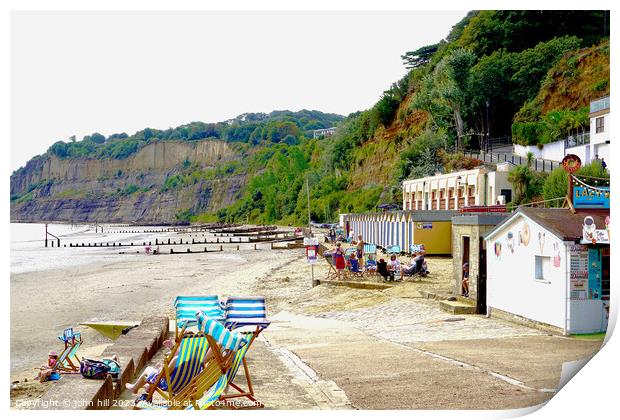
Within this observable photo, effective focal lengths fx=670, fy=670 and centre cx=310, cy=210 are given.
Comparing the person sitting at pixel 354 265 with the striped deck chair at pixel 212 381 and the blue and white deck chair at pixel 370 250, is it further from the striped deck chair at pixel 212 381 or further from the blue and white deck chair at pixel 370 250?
the striped deck chair at pixel 212 381

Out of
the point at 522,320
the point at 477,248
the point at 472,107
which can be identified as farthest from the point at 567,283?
the point at 472,107

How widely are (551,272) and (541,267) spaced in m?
0.40

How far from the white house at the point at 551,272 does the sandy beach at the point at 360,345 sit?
0.39 meters

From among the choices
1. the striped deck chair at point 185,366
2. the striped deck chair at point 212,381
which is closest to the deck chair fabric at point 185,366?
the striped deck chair at point 185,366

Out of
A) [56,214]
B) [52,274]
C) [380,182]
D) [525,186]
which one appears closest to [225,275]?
[52,274]

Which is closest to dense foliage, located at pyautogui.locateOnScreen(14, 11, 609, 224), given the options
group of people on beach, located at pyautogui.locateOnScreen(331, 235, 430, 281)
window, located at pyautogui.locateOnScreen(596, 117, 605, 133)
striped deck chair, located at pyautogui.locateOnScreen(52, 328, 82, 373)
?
window, located at pyautogui.locateOnScreen(596, 117, 605, 133)

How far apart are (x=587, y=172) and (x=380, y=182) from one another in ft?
142

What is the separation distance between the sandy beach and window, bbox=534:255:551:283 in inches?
33.1

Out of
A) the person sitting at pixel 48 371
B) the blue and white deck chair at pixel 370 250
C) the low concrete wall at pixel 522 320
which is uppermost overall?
the blue and white deck chair at pixel 370 250

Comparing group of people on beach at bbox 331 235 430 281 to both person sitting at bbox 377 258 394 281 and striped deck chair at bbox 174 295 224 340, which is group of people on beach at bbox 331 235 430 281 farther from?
striped deck chair at bbox 174 295 224 340

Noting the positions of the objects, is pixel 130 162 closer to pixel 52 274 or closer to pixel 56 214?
pixel 56 214

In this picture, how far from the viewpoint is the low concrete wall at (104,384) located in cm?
657

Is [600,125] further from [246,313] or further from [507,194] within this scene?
[246,313]

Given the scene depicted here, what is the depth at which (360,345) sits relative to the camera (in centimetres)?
1051
